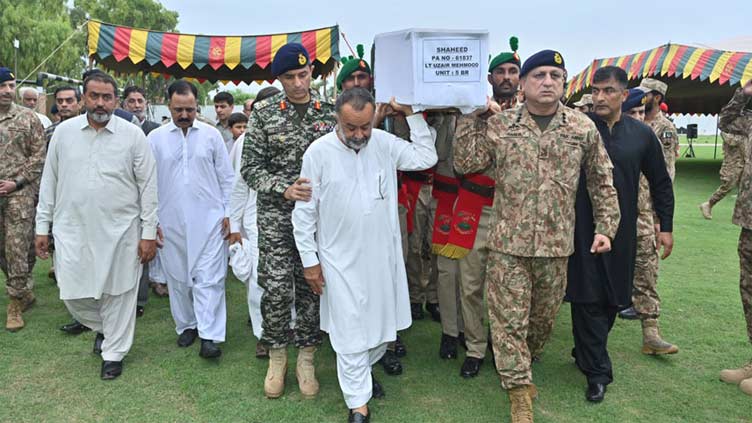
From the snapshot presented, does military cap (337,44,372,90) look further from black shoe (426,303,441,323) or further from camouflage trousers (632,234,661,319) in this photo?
camouflage trousers (632,234,661,319)

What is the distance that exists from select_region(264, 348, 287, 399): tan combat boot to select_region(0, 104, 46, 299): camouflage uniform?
2.60 metres

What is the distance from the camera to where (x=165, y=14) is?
129 ft

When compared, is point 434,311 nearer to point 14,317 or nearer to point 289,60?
point 289,60

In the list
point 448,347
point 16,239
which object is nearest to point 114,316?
point 16,239

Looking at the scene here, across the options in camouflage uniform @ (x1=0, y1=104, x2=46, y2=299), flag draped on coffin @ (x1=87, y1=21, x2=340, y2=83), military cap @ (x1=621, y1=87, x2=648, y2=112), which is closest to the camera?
military cap @ (x1=621, y1=87, x2=648, y2=112)

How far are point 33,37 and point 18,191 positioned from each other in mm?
31318

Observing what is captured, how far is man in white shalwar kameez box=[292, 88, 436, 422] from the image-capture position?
2883 mm

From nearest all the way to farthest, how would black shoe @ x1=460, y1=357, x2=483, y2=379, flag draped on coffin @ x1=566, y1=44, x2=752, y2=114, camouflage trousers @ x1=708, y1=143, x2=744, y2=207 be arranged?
1. black shoe @ x1=460, y1=357, x2=483, y2=379
2. camouflage trousers @ x1=708, y1=143, x2=744, y2=207
3. flag draped on coffin @ x1=566, y1=44, x2=752, y2=114

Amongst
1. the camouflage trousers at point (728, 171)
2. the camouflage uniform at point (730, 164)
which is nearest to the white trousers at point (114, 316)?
the camouflage uniform at point (730, 164)

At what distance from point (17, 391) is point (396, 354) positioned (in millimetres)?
2376

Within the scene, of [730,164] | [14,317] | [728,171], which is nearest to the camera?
[14,317]

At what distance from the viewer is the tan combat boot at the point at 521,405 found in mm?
2857

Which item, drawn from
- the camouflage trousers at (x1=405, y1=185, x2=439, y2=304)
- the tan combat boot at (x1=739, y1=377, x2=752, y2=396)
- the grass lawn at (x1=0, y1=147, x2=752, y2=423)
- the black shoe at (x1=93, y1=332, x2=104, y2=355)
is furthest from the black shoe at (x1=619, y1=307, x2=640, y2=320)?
the black shoe at (x1=93, y1=332, x2=104, y2=355)

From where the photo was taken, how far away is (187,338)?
4125 millimetres
